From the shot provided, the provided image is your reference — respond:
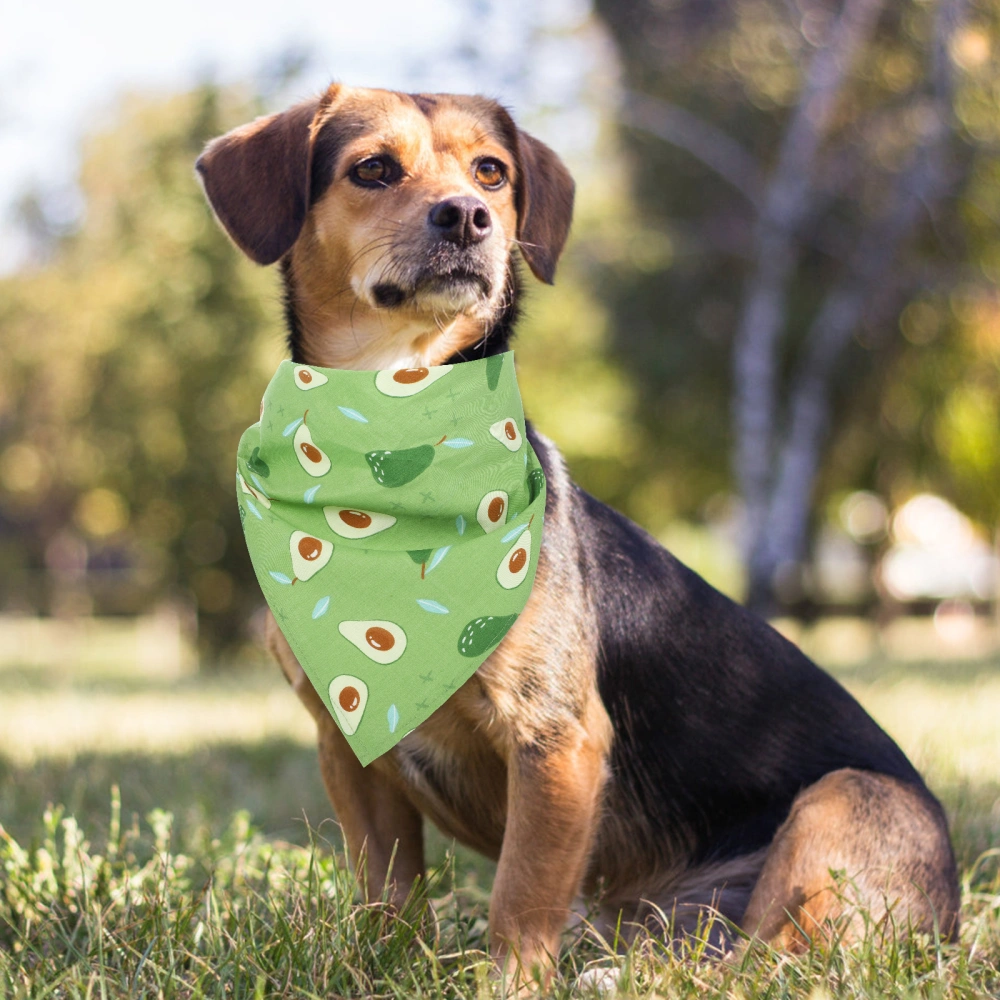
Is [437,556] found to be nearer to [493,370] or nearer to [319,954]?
[493,370]

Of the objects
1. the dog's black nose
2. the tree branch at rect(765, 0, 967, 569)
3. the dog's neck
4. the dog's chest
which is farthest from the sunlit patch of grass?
the tree branch at rect(765, 0, 967, 569)

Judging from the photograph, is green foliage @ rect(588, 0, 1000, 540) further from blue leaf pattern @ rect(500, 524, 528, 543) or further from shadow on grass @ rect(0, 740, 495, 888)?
blue leaf pattern @ rect(500, 524, 528, 543)

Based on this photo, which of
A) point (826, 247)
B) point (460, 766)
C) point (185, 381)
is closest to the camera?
point (460, 766)

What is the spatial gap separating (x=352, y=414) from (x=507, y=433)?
1.45 feet

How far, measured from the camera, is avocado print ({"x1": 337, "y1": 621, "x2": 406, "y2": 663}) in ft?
9.55

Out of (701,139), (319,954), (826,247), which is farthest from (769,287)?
(319,954)

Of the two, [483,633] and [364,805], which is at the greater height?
[483,633]

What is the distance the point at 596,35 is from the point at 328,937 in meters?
15.9

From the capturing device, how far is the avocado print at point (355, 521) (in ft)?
10.0

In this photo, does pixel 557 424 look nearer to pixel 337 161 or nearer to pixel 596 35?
pixel 596 35

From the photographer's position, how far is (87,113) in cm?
2414

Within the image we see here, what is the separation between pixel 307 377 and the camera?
3145 mm

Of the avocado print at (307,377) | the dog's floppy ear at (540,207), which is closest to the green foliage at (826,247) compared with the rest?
the dog's floppy ear at (540,207)

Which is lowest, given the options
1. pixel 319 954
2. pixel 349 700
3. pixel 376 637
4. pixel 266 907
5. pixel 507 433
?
pixel 266 907
